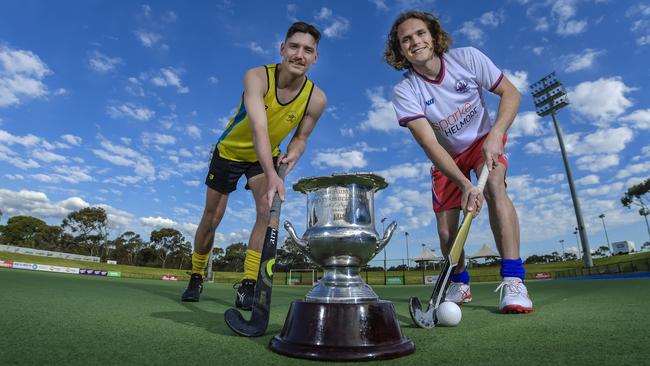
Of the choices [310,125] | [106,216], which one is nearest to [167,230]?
[106,216]

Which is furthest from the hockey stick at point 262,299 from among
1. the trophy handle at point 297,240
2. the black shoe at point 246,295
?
the black shoe at point 246,295

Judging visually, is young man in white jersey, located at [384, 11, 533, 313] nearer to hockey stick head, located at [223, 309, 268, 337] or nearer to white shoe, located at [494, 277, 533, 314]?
white shoe, located at [494, 277, 533, 314]

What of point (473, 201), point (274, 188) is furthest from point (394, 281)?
point (274, 188)

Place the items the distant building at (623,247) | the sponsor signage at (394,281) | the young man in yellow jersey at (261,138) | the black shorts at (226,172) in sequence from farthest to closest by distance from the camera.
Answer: the distant building at (623,247) → the sponsor signage at (394,281) → the black shorts at (226,172) → the young man in yellow jersey at (261,138)

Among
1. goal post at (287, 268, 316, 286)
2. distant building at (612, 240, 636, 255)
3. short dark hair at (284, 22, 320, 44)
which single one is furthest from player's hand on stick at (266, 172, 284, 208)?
distant building at (612, 240, 636, 255)

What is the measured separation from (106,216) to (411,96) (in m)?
78.6

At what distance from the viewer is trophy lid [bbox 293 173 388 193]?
184 cm

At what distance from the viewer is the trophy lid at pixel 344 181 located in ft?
6.05

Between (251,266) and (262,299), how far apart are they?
5.48ft

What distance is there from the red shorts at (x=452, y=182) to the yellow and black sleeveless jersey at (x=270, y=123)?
5.50 ft

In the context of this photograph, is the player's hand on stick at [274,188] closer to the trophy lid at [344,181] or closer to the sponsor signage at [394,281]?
the trophy lid at [344,181]

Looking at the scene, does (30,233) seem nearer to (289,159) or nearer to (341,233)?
(289,159)

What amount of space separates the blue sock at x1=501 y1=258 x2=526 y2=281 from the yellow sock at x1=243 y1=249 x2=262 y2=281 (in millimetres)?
2158

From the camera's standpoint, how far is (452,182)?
386 centimetres
